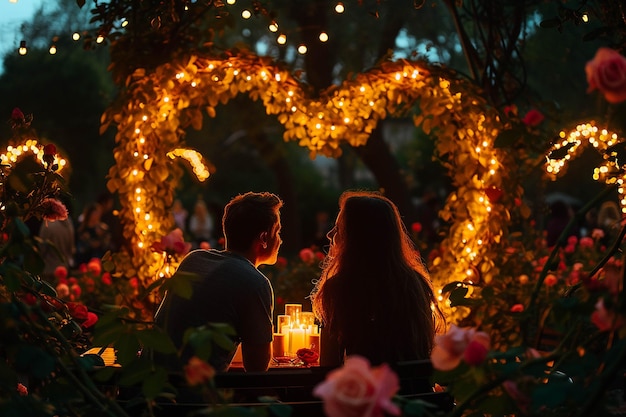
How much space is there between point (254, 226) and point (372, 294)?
0.65 m

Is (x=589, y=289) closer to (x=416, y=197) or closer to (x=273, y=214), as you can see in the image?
(x=273, y=214)

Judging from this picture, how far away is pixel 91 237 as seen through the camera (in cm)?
1477

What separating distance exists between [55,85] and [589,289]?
96.5 feet

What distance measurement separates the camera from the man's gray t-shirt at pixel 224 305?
379cm

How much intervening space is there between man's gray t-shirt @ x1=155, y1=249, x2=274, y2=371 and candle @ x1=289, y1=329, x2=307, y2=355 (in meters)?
0.65

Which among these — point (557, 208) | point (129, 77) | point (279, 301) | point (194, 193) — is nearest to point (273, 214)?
point (129, 77)

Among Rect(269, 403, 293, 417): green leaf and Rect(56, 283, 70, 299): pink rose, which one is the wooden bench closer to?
Rect(269, 403, 293, 417): green leaf

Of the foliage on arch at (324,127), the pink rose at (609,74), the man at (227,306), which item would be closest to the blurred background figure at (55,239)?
the foliage on arch at (324,127)

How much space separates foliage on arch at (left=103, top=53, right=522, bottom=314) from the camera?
624cm

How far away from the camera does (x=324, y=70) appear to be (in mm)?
13570

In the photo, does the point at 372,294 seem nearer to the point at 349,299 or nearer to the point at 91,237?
the point at 349,299

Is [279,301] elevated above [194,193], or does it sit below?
below

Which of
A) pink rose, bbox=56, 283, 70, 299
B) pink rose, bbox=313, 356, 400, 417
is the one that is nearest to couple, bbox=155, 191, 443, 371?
pink rose, bbox=313, 356, 400, 417

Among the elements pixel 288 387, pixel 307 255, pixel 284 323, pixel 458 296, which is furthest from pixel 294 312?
pixel 307 255
